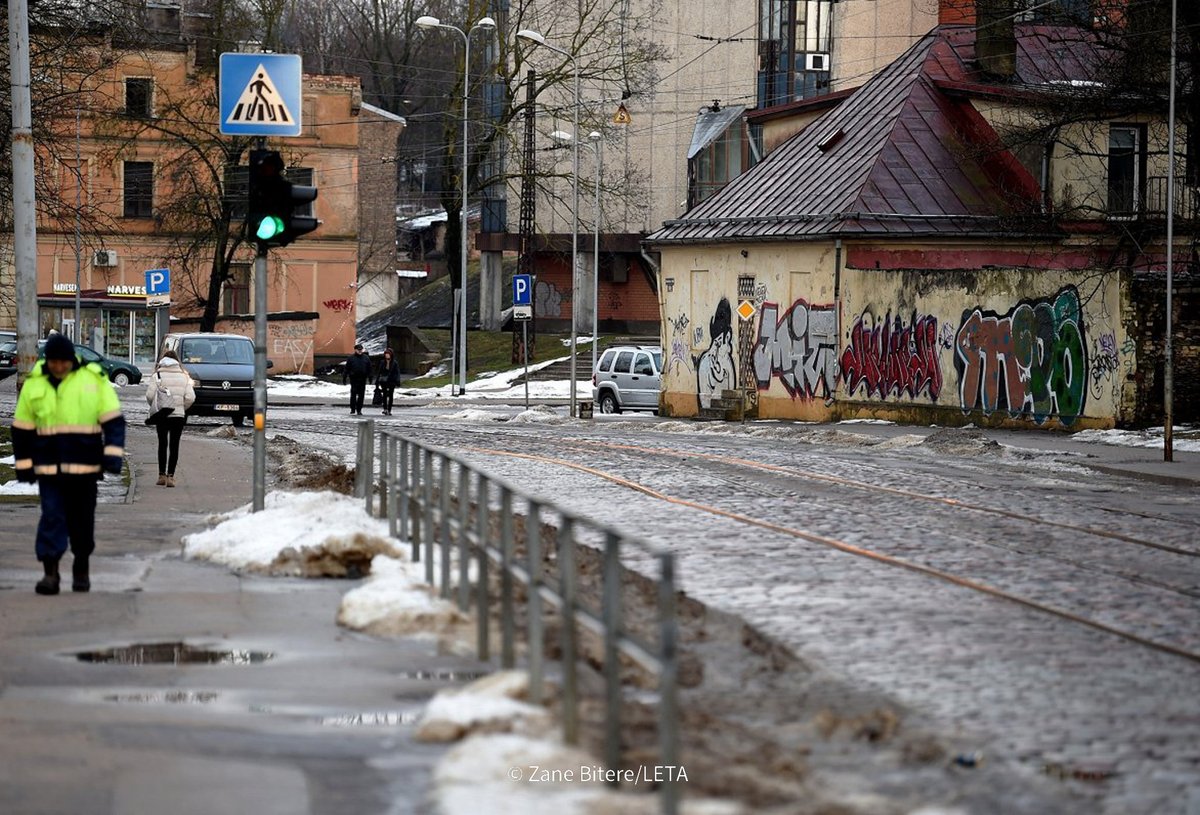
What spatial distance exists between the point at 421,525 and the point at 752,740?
5296mm

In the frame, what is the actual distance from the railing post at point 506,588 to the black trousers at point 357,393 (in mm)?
33664

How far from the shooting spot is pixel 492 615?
9.60 m

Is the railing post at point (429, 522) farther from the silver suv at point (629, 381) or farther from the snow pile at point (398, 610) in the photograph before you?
the silver suv at point (629, 381)

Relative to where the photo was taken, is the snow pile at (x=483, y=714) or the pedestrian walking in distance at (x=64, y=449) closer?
the snow pile at (x=483, y=714)

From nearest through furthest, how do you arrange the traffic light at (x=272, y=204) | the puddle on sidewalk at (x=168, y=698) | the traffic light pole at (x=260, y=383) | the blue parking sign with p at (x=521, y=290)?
the puddle on sidewalk at (x=168, y=698), the traffic light at (x=272, y=204), the traffic light pole at (x=260, y=383), the blue parking sign with p at (x=521, y=290)

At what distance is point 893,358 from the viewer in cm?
3653

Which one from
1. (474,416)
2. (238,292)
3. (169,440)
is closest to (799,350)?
(474,416)

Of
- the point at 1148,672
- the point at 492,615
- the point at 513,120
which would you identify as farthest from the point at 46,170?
the point at 513,120

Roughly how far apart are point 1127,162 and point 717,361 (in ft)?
34.4

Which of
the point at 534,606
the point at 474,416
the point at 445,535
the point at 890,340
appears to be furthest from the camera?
the point at 474,416

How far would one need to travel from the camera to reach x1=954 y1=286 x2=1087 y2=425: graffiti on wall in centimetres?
3205

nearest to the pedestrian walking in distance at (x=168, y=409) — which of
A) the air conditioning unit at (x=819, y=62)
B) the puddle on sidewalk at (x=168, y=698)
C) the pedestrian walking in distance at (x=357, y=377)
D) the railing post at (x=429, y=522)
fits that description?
the railing post at (x=429, y=522)

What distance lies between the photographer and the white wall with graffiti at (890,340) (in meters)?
31.9

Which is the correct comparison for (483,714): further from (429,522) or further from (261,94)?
(261,94)
